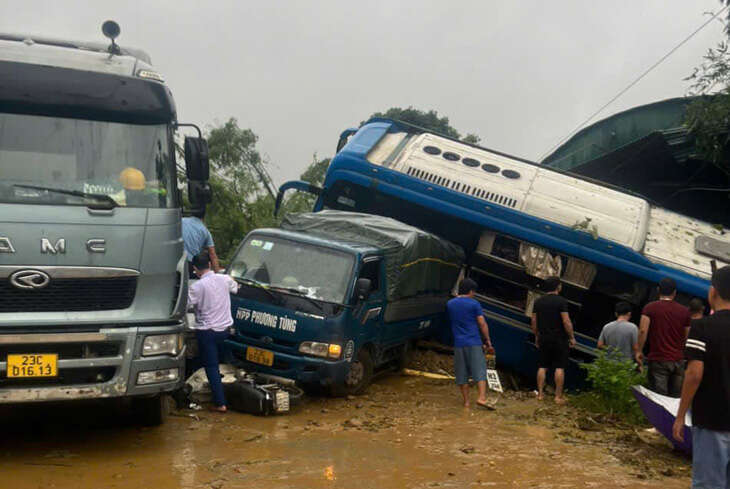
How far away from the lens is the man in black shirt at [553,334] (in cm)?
1019

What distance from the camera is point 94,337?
5988 mm

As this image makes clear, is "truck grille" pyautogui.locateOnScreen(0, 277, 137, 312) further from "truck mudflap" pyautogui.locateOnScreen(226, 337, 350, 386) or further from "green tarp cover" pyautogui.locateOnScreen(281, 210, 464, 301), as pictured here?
"green tarp cover" pyautogui.locateOnScreen(281, 210, 464, 301)

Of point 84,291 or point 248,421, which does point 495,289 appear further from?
point 84,291

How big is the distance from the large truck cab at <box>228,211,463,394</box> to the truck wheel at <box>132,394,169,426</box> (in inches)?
77.6

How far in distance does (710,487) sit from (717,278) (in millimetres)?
1134

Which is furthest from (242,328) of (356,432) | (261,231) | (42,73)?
(42,73)

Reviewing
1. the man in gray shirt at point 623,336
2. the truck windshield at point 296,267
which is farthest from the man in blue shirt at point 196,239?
the man in gray shirt at point 623,336

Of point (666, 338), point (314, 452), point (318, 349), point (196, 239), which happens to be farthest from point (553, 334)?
point (196, 239)

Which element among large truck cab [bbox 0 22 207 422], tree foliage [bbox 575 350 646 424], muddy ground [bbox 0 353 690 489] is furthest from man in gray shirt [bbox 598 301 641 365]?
large truck cab [bbox 0 22 207 422]

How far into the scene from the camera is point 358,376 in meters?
9.82

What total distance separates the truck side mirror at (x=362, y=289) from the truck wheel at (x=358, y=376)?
0.74 metres

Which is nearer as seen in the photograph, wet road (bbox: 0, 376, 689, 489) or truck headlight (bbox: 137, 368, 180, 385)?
wet road (bbox: 0, 376, 689, 489)

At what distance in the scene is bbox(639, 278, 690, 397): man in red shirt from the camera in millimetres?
9141

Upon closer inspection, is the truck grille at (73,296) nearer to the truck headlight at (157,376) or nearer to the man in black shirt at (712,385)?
the truck headlight at (157,376)
